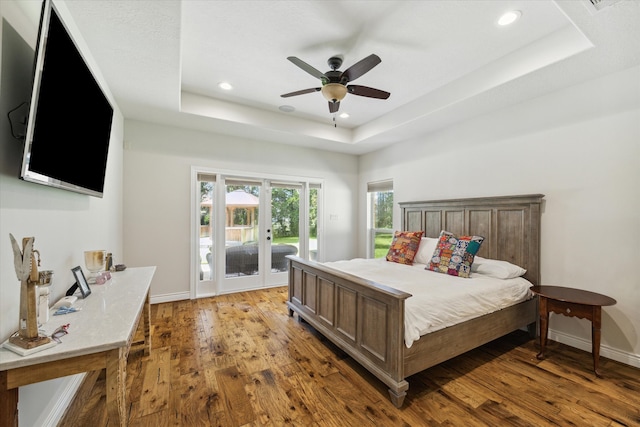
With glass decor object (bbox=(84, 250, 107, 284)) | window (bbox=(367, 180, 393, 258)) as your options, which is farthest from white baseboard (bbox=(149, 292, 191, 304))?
window (bbox=(367, 180, 393, 258))

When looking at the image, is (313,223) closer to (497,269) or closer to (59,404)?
(497,269)

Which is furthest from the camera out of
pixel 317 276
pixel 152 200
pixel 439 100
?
pixel 152 200

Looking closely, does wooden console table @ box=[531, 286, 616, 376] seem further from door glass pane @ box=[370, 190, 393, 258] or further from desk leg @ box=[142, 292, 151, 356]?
desk leg @ box=[142, 292, 151, 356]

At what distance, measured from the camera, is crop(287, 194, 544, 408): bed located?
193cm

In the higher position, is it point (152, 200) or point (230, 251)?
point (152, 200)

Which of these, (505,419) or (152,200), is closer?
(505,419)

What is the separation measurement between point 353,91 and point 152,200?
3102mm

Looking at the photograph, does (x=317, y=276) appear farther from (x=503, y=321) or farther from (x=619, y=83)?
(x=619, y=83)

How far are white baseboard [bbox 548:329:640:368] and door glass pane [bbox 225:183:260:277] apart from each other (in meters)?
4.00

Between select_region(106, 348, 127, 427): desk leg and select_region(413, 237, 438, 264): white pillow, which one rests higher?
select_region(413, 237, 438, 264): white pillow

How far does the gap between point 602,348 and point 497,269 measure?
1.04 meters

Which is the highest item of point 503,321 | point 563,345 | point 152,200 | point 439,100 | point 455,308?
point 439,100

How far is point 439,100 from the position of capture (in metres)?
3.33

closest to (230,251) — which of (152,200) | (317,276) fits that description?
(152,200)
